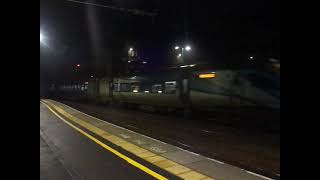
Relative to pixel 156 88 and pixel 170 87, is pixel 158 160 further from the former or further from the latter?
pixel 156 88

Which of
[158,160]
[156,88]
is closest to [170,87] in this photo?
[156,88]

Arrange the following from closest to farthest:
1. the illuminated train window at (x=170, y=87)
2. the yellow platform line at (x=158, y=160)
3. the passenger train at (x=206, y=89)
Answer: the yellow platform line at (x=158, y=160) → the passenger train at (x=206, y=89) → the illuminated train window at (x=170, y=87)

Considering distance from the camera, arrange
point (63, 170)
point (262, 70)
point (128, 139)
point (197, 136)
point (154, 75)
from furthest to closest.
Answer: point (154, 75) < point (262, 70) < point (197, 136) < point (128, 139) < point (63, 170)

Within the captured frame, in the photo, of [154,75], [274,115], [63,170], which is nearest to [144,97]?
[154,75]

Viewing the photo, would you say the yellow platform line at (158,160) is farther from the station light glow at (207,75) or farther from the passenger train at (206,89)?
the station light glow at (207,75)

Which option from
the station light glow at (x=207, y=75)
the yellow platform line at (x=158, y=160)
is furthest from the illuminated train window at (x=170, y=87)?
the yellow platform line at (x=158, y=160)

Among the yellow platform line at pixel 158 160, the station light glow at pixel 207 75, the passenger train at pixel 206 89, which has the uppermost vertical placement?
the station light glow at pixel 207 75

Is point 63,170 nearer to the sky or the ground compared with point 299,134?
nearer to the ground

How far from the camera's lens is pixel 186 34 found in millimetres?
15648
